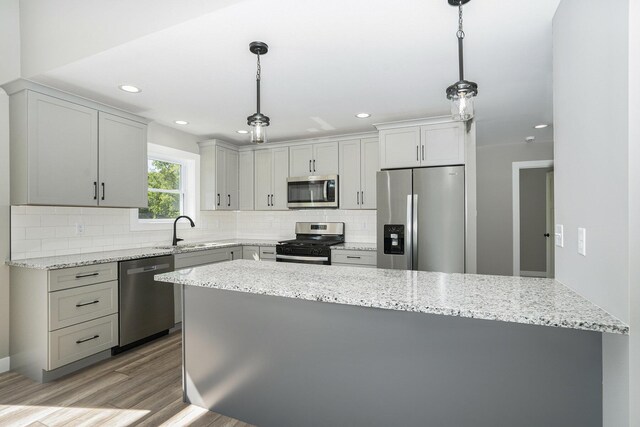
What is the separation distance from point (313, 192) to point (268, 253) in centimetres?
96

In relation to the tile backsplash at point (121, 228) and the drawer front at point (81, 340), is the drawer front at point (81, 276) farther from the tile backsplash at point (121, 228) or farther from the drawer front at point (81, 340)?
the tile backsplash at point (121, 228)

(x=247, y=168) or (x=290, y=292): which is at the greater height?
(x=247, y=168)

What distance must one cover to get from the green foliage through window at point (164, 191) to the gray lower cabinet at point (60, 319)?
1.25 m

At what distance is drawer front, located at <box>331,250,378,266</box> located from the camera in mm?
3838

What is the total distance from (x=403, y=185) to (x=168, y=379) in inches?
105

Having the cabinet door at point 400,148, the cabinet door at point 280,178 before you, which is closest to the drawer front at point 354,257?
the cabinet door at point 400,148

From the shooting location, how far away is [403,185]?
11.6 ft

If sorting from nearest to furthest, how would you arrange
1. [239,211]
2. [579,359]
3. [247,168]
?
[579,359], [247,168], [239,211]

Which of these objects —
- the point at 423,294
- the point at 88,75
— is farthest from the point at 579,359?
the point at 88,75

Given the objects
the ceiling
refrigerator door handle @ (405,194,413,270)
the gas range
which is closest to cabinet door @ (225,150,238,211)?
the gas range

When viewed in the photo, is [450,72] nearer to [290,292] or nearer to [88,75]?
[290,292]

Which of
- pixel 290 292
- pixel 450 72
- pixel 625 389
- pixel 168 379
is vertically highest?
pixel 450 72

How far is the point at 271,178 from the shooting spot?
15.5 ft

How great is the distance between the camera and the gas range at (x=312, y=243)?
4021 mm
